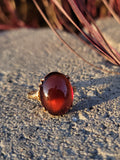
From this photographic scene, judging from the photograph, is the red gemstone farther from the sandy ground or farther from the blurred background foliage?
the blurred background foliage

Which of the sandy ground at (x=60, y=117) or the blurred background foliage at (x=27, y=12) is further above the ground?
the blurred background foliage at (x=27, y=12)

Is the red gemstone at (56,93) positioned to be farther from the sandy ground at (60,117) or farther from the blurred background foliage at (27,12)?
the blurred background foliage at (27,12)

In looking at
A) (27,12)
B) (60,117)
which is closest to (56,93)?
(60,117)

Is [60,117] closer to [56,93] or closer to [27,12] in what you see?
[56,93]

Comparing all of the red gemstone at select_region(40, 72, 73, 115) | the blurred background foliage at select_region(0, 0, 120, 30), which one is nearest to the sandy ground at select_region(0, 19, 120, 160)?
the red gemstone at select_region(40, 72, 73, 115)

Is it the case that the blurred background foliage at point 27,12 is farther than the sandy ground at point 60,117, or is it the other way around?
the blurred background foliage at point 27,12

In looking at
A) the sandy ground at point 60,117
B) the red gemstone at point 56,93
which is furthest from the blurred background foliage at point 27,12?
the red gemstone at point 56,93
